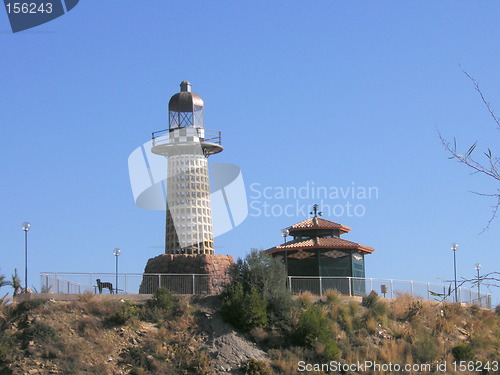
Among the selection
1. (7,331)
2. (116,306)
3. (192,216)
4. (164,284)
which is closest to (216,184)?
(192,216)

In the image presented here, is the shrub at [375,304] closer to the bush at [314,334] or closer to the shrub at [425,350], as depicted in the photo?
the shrub at [425,350]

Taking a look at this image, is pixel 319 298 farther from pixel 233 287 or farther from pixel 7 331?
pixel 7 331

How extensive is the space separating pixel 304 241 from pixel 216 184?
20.5 ft

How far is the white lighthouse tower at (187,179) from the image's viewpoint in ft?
141

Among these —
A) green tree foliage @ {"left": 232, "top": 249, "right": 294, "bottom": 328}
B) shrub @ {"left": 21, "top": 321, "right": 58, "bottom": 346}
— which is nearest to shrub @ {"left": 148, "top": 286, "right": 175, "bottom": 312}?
green tree foliage @ {"left": 232, "top": 249, "right": 294, "bottom": 328}

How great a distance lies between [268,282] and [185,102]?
13267 mm

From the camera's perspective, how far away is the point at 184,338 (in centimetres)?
3281

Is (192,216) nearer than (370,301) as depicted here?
No

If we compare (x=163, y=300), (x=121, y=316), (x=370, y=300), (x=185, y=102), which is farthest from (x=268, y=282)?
(x=185, y=102)

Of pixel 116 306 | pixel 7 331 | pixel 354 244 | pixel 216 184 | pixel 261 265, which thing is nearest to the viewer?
pixel 7 331

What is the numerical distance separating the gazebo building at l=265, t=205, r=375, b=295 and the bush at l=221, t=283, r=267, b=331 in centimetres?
606

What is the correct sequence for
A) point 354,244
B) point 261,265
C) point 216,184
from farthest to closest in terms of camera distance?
point 216,184, point 354,244, point 261,265

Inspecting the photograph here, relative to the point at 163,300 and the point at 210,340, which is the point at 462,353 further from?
the point at 163,300

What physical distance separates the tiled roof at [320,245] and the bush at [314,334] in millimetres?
7324
